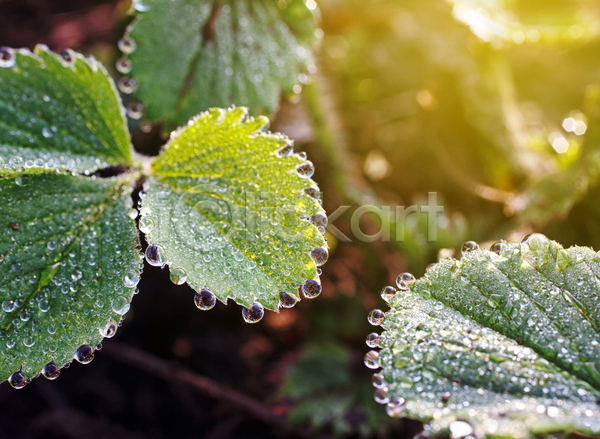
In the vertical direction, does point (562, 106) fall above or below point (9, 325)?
above

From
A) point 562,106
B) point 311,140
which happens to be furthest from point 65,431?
point 562,106

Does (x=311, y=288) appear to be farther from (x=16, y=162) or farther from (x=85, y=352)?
(x=16, y=162)

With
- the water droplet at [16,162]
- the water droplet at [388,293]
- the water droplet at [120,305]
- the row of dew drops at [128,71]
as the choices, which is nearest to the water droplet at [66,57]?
the row of dew drops at [128,71]

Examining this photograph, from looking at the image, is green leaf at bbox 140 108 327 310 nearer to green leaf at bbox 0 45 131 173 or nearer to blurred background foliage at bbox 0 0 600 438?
green leaf at bbox 0 45 131 173

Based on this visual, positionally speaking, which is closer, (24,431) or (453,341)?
(453,341)

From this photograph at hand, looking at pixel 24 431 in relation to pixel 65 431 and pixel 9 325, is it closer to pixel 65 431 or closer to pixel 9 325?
pixel 65 431

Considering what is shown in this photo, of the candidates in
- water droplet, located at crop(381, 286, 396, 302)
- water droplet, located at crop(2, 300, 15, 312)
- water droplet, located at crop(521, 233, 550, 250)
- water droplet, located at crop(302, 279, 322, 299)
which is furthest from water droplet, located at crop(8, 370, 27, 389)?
water droplet, located at crop(521, 233, 550, 250)

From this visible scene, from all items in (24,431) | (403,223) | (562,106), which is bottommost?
(24,431)

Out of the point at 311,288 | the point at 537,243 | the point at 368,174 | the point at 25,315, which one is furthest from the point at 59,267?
the point at 368,174
